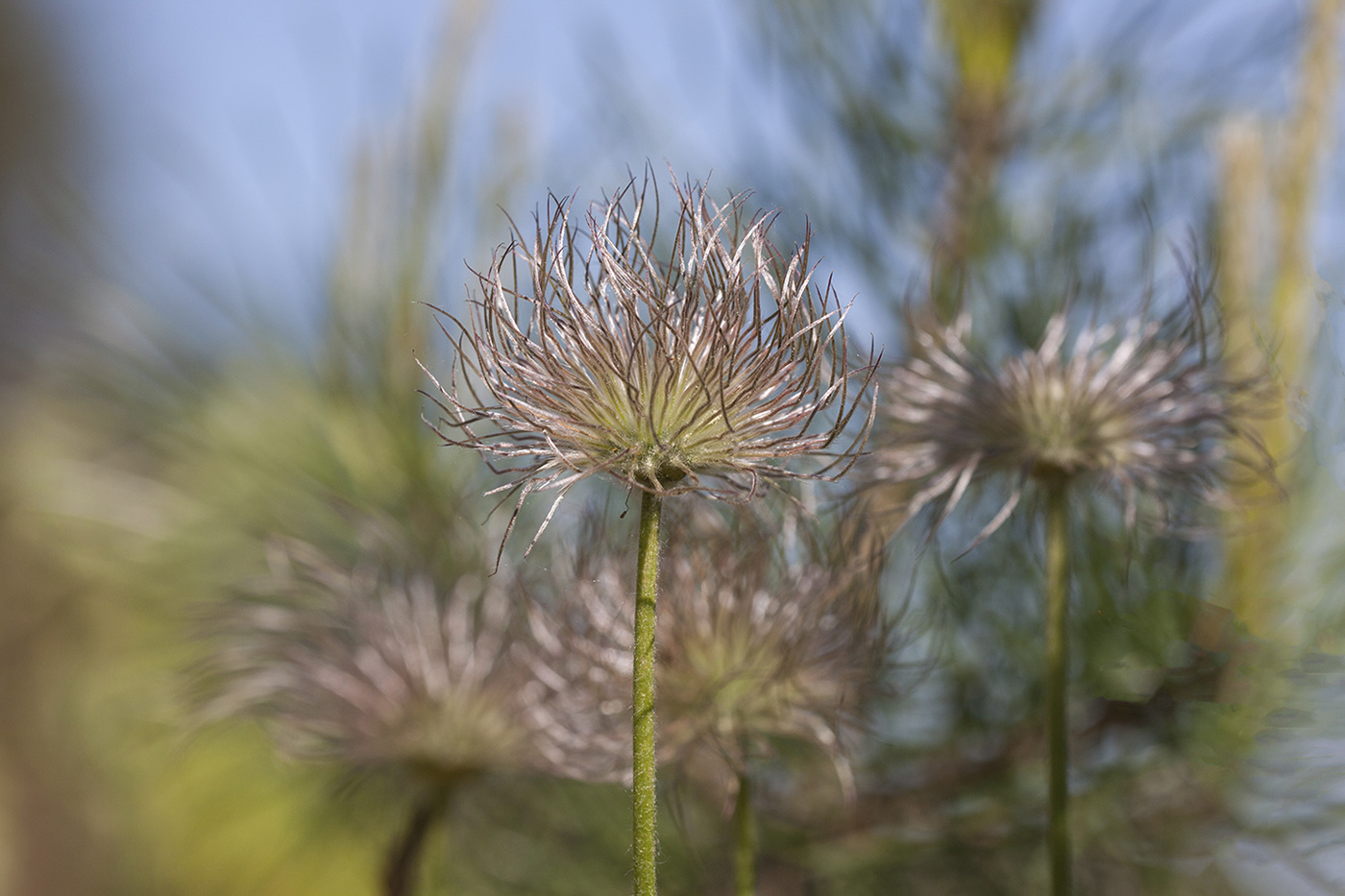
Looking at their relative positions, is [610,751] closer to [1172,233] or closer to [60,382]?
[1172,233]

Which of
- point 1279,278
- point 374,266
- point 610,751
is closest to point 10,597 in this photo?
point 374,266

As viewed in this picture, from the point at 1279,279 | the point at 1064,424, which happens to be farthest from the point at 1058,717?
the point at 1279,279

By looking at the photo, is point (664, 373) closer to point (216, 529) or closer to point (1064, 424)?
point (1064, 424)

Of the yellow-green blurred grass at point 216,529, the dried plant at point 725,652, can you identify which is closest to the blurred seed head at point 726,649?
the dried plant at point 725,652

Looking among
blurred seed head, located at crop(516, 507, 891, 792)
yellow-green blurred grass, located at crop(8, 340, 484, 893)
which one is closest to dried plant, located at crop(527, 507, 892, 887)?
blurred seed head, located at crop(516, 507, 891, 792)

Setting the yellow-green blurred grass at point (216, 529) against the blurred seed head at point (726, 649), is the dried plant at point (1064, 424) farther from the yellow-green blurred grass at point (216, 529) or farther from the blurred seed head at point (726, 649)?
the yellow-green blurred grass at point (216, 529)

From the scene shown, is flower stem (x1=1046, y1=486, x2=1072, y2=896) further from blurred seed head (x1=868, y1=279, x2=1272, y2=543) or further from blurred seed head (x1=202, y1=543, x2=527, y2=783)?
blurred seed head (x1=202, y1=543, x2=527, y2=783)

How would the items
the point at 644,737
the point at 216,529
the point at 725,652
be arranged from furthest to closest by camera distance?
the point at 216,529 → the point at 725,652 → the point at 644,737
